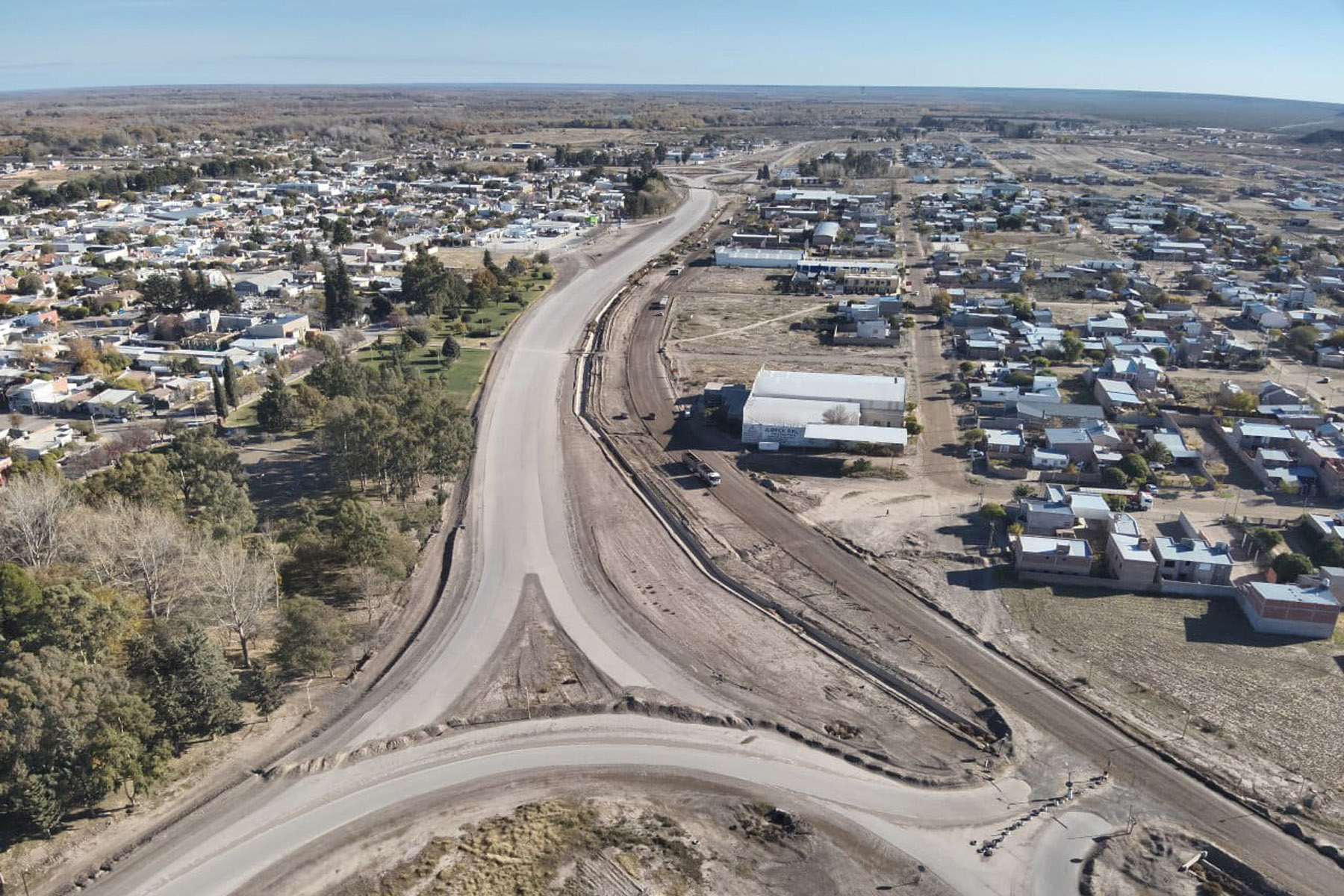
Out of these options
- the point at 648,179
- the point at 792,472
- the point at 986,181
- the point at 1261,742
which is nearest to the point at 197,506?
the point at 792,472

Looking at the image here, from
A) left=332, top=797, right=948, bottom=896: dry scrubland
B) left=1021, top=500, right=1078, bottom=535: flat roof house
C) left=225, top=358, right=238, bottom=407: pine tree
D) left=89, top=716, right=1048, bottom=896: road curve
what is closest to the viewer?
left=332, top=797, right=948, bottom=896: dry scrubland

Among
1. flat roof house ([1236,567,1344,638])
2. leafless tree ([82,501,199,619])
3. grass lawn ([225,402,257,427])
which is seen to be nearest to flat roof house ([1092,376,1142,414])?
flat roof house ([1236,567,1344,638])

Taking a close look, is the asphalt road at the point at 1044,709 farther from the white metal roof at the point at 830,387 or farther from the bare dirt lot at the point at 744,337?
the bare dirt lot at the point at 744,337

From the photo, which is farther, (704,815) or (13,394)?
(13,394)

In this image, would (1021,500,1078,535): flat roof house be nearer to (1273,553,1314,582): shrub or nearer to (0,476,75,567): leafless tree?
(1273,553,1314,582): shrub

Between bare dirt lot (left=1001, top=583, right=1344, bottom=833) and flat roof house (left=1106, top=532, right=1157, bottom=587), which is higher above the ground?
flat roof house (left=1106, top=532, right=1157, bottom=587)

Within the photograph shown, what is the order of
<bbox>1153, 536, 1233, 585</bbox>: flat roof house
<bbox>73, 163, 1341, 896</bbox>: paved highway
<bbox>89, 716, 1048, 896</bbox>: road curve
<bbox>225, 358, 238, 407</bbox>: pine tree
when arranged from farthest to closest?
<bbox>225, 358, 238, 407</bbox>: pine tree < <bbox>1153, 536, 1233, 585</bbox>: flat roof house < <bbox>73, 163, 1341, 896</bbox>: paved highway < <bbox>89, 716, 1048, 896</bbox>: road curve

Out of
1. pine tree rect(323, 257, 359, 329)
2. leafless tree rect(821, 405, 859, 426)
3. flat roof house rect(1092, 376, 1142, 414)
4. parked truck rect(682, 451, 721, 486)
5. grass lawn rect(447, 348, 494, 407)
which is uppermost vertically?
pine tree rect(323, 257, 359, 329)

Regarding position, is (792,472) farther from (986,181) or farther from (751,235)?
(986,181)
